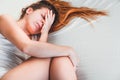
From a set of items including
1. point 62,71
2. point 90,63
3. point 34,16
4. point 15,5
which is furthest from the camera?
point 15,5

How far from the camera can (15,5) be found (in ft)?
5.18

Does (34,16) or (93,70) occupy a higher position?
(34,16)

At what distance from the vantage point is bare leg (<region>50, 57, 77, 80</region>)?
1.03 m

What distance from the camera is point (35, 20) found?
1.30 metres

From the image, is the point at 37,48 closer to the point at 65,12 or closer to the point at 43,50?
the point at 43,50

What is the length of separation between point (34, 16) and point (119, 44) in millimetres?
400

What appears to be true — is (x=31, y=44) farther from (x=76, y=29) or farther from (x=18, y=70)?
(x=76, y=29)

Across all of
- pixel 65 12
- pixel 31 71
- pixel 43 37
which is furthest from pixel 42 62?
pixel 65 12

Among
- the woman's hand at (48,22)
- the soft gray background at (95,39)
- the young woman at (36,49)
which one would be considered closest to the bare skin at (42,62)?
the young woman at (36,49)

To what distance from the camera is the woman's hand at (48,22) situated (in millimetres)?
1328

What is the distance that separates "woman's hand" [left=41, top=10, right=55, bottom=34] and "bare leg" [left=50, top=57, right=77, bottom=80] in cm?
29

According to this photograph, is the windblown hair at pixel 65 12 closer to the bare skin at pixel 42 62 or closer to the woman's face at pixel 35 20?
the woman's face at pixel 35 20

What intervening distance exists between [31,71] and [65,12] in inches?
21.4

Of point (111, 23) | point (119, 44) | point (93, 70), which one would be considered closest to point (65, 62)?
point (93, 70)
